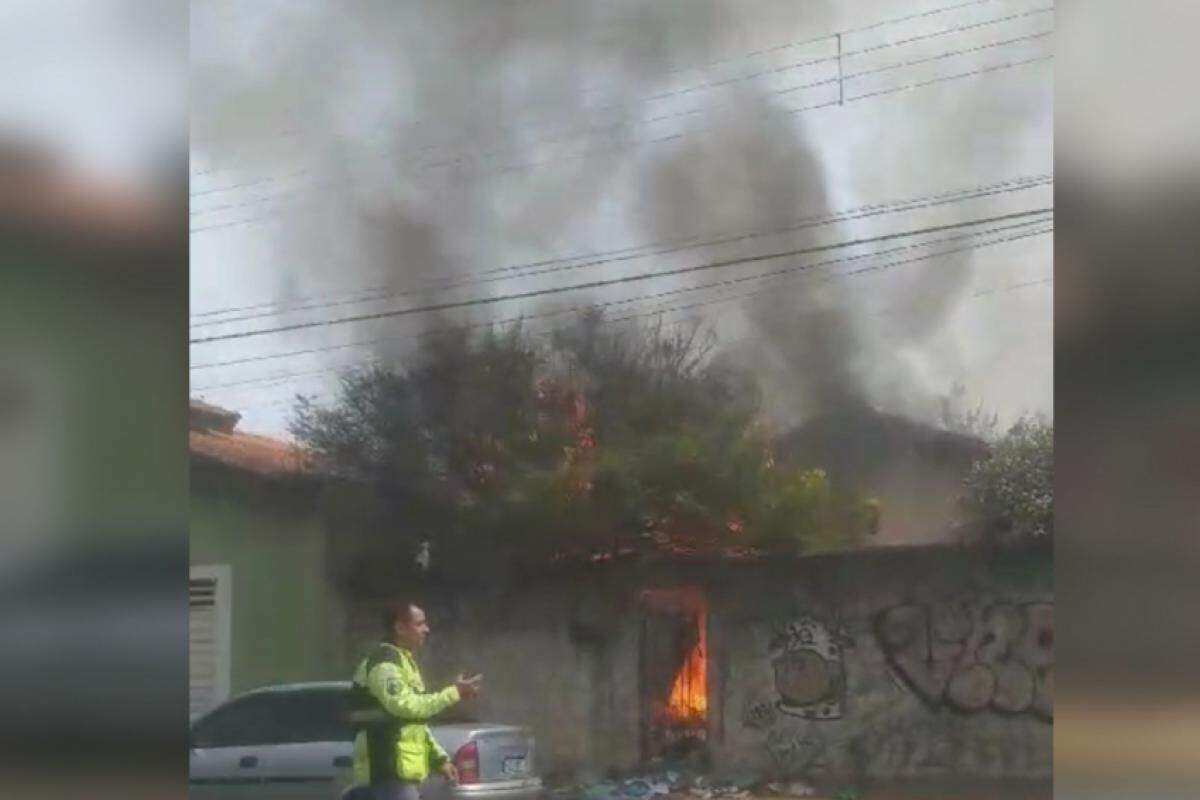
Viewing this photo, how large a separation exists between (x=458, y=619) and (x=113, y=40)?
261 cm

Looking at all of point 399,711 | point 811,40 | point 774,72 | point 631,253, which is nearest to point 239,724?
point 399,711

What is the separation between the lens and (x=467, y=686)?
6.34 m

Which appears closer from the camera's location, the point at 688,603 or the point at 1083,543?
the point at 1083,543

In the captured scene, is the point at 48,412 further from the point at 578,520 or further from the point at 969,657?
the point at 969,657

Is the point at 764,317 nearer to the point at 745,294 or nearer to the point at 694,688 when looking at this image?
the point at 745,294

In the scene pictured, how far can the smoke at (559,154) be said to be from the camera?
6164 mm

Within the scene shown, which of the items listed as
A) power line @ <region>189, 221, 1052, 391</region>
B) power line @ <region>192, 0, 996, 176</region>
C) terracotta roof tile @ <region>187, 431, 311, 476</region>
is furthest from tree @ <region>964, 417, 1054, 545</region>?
terracotta roof tile @ <region>187, 431, 311, 476</region>

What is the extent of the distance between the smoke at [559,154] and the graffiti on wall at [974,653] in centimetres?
78

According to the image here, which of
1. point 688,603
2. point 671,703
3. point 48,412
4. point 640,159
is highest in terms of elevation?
point 640,159

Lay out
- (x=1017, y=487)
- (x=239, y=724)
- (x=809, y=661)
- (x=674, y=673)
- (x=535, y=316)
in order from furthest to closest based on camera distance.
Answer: (x=239, y=724), (x=535, y=316), (x=674, y=673), (x=809, y=661), (x=1017, y=487)

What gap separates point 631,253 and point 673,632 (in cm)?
148

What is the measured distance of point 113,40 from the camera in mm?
6211

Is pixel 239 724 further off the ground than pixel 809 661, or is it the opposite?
pixel 809 661

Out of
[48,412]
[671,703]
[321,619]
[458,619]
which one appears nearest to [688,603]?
[671,703]
